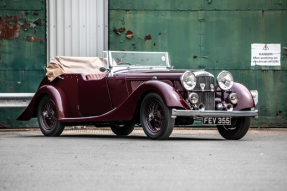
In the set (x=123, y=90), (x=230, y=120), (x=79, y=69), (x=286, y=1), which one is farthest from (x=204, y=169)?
(x=286, y=1)

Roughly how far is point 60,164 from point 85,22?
25.5 ft

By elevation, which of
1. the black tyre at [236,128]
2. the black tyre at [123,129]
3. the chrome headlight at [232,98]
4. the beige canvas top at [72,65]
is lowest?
the black tyre at [123,129]

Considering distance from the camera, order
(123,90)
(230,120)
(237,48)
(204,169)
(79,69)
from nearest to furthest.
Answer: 1. (204,169)
2. (230,120)
3. (123,90)
4. (79,69)
5. (237,48)

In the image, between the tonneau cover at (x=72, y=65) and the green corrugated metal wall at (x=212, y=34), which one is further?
the green corrugated metal wall at (x=212, y=34)

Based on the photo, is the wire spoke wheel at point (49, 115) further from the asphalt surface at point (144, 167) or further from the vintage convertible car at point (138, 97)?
the asphalt surface at point (144, 167)

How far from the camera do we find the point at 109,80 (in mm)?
8641

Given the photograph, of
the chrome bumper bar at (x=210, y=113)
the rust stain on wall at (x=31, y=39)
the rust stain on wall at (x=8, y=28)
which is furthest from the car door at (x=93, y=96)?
the rust stain on wall at (x=8, y=28)

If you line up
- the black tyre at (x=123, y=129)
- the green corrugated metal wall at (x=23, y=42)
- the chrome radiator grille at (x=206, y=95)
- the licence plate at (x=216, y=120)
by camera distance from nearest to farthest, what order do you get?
the licence plate at (x=216, y=120)
the chrome radiator grille at (x=206, y=95)
the black tyre at (x=123, y=129)
the green corrugated metal wall at (x=23, y=42)

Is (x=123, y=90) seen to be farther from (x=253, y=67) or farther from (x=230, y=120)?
(x=253, y=67)

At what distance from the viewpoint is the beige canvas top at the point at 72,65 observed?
9461mm

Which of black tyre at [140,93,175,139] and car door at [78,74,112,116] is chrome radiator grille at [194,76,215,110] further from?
car door at [78,74,112,116]

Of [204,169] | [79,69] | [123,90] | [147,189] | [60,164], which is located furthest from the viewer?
[79,69]

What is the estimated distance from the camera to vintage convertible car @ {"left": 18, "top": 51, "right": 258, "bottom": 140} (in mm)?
7426

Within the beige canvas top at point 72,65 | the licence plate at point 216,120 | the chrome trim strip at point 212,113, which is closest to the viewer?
the chrome trim strip at point 212,113
